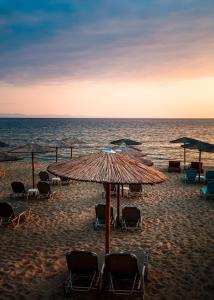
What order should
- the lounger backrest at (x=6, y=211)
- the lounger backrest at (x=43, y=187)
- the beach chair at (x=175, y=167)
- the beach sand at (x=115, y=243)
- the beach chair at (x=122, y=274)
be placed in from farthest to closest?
the beach chair at (x=175, y=167)
the lounger backrest at (x=43, y=187)
the lounger backrest at (x=6, y=211)
the beach sand at (x=115, y=243)
the beach chair at (x=122, y=274)

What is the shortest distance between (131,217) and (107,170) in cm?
435

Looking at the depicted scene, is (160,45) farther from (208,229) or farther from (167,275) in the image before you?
(167,275)

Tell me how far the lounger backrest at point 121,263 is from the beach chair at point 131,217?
359 cm

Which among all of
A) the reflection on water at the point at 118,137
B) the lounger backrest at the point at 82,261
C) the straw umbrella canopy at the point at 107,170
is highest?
the straw umbrella canopy at the point at 107,170

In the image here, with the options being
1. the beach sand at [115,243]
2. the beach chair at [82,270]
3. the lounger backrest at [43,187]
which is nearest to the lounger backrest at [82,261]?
the beach chair at [82,270]

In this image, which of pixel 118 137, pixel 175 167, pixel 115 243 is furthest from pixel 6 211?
pixel 118 137

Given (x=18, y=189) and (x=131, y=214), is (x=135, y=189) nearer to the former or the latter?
(x=131, y=214)

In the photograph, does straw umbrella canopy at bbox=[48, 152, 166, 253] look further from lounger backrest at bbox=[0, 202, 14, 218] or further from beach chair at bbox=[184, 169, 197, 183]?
beach chair at bbox=[184, 169, 197, 183]

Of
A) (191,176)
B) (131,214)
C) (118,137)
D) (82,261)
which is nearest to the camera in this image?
(82,261)

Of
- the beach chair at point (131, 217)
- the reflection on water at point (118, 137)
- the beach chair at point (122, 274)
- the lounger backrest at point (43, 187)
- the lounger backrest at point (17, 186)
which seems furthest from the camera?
the reflection on water at point (118, 137)

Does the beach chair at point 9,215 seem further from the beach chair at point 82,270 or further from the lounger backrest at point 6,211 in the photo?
the beach chair at point 82,270

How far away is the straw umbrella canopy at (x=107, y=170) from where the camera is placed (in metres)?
4.68

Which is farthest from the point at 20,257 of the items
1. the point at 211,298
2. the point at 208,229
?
the point at 208,229

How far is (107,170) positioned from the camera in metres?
4.86
